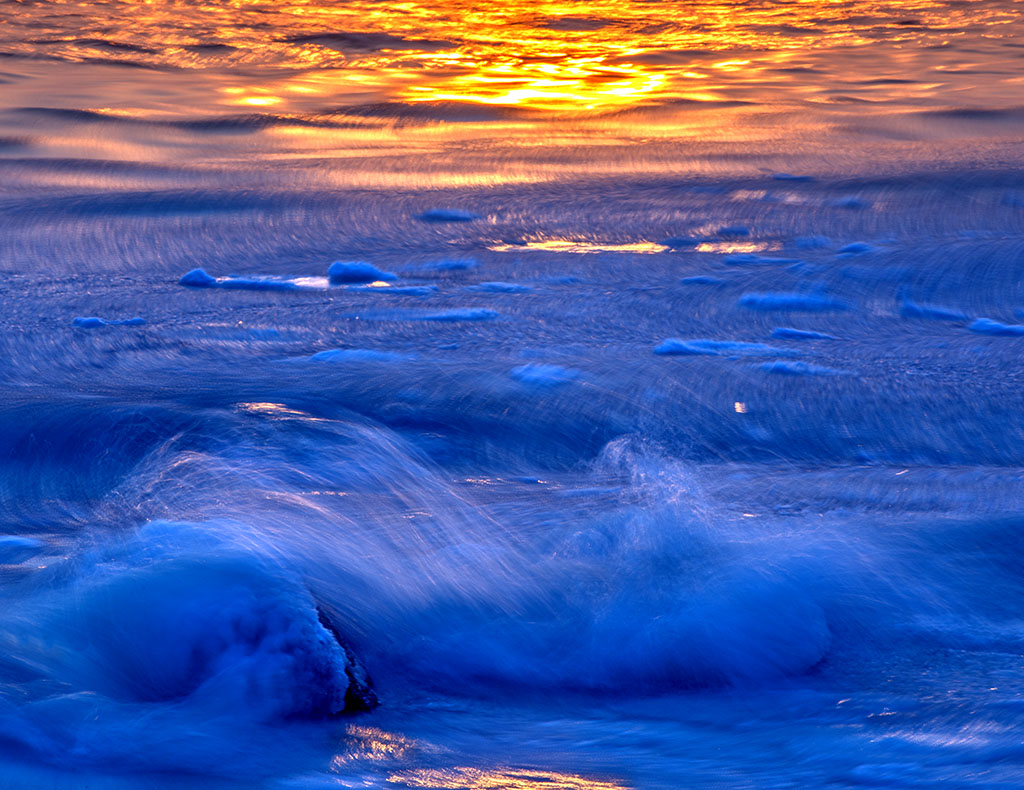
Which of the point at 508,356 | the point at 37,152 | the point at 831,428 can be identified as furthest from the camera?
the point at 37,152

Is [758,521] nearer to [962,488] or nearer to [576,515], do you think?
[576,515]

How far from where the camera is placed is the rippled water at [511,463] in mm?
1118

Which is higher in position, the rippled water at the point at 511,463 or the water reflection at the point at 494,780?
the rippled water at the point at 511,463

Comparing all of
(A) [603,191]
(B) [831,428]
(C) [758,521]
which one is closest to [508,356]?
(B) [831,428]

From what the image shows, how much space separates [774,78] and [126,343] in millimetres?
4681

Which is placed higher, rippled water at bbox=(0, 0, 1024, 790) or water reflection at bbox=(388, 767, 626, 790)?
rippled water at bbox=(0, 0, 1024, 790)

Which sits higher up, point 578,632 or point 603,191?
point 603,191

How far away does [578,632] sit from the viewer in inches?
49.6

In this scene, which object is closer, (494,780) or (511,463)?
(494,780)

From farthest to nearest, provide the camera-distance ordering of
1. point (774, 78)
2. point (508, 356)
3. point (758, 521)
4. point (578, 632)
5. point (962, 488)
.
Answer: point (774, 78) → point (508, 356) → point (962, 488) → point (758, 521) → point (578, 632)

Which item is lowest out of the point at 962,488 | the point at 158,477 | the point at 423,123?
the point at 962,488

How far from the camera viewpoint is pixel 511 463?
1.73 meters

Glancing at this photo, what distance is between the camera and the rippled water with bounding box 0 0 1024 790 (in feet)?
3.67

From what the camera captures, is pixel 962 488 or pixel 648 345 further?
pixel 648 345
